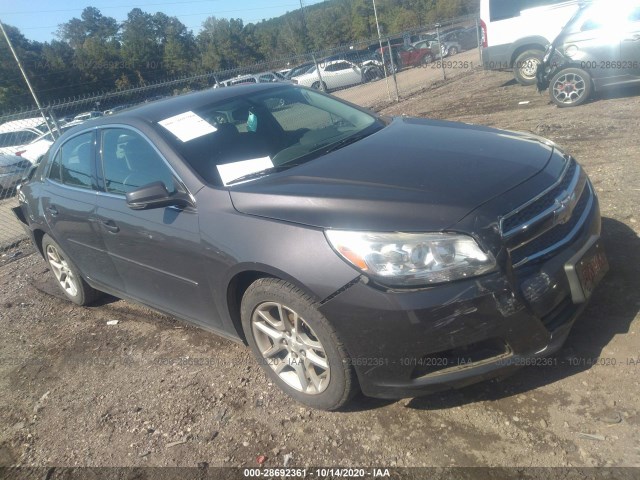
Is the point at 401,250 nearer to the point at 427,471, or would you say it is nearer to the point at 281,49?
the point at 427,471

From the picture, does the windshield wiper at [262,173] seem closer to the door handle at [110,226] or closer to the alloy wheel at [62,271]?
the door handle at [110,226]

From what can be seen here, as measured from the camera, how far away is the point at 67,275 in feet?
16.2

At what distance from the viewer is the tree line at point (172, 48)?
43.2 m

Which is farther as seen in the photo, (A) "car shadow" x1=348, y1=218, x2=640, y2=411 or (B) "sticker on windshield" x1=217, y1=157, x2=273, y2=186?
(B) "sticker on windshield" x1=217, y1=157, x2=273, y2=186

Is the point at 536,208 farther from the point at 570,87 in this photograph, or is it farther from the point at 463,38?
the point at 463,38

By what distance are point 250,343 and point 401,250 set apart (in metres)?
1.17

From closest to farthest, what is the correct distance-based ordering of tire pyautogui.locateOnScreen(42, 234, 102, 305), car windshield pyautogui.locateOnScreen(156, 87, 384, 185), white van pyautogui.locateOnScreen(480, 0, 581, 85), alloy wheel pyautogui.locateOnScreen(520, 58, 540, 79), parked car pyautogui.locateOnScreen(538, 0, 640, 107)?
car windshield pyautogui.locateOnScreen(156, 87, 384, 185) < tire pyautogui.locateOnScreen(42, 234, 102, 305) < parked car pyautogui.locateOnScreen(538, 0, 640, 107) < white van pyautogui.locateOnScreen(480, 0, 581, 85) < alloy wheel pyautogui.locateOnScreen(520, 58, 540, 79)

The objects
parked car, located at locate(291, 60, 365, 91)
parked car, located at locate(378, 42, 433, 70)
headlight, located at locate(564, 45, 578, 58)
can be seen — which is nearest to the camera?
headlight, located at locate(564, 45, 578, 58)

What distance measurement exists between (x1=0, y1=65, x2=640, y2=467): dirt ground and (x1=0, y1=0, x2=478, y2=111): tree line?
39.6 meters

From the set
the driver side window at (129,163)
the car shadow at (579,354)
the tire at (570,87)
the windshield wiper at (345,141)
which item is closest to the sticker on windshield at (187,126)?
the driver side window at (129,163)

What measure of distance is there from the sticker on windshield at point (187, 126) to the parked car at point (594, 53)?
7283mm

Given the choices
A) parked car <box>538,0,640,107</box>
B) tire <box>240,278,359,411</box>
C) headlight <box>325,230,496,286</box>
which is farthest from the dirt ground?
parked car <box>538,0,640,107</box>

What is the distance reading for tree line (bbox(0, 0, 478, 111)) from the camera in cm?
4319

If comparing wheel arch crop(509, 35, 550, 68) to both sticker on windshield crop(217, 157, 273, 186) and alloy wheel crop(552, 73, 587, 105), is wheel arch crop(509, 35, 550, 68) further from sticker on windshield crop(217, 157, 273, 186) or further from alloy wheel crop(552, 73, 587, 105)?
sticker on windshield crop(217, 157, 273, 186)
